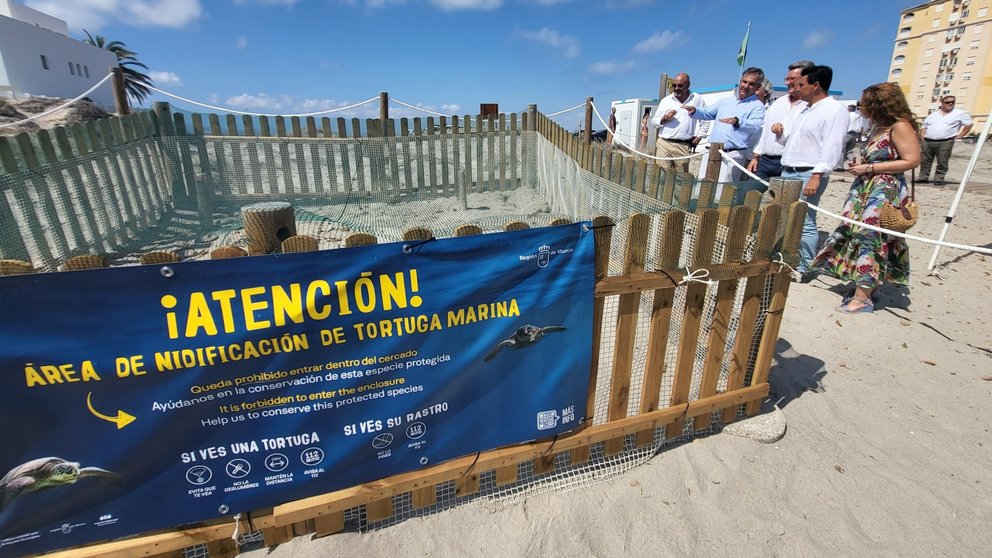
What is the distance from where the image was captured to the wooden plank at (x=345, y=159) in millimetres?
8413

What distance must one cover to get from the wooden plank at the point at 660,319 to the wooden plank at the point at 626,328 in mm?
109

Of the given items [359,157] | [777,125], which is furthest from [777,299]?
[359,157]

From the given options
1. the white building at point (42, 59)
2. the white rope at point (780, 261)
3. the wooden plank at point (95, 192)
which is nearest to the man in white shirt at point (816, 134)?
the white rope at point (780, 261)

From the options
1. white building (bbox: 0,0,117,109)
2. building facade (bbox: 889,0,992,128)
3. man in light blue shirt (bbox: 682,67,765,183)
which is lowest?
man in light blue shirt (bbox: 682,67,765,183)

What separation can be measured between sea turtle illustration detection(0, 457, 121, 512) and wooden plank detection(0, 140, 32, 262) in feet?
12.9

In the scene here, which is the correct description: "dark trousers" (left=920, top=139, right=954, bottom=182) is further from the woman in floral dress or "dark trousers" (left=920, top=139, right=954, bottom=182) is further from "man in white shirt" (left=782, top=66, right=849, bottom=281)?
the woman in floral dress

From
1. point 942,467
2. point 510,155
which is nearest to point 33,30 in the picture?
point 510,155

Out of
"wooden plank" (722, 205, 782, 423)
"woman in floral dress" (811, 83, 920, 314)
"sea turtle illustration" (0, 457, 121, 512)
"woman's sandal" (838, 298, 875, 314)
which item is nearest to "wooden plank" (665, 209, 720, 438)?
"wooden plank" (722, 205, 782, 423)

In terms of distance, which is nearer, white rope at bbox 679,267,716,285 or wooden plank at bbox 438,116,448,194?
white rope at bbox 679,267,716,285

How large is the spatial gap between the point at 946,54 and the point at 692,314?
88262 millimetres

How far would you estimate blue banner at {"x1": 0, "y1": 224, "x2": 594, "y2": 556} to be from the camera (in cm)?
158

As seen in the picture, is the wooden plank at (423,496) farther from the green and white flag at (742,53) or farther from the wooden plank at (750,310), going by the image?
the green and white flag at (742,53)

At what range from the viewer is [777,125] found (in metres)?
5.23

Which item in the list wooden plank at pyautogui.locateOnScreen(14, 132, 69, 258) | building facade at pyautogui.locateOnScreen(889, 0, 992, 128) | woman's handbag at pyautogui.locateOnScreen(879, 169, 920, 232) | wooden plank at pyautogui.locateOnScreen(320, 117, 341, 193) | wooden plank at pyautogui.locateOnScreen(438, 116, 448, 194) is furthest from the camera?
building facade at pyautogui.locateOnScreen(889, 0, 992, 128)
